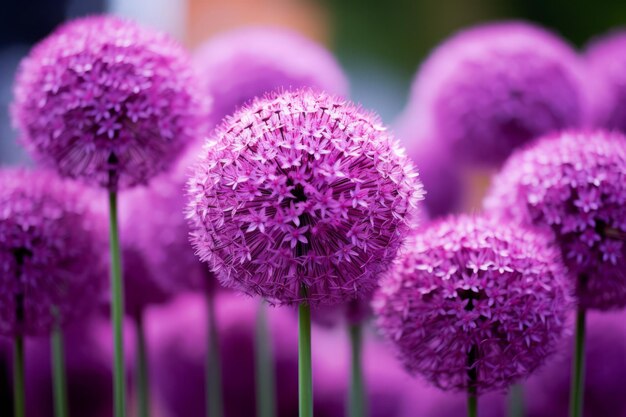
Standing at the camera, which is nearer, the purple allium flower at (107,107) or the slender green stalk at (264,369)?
the purple allium flower at (107,107)

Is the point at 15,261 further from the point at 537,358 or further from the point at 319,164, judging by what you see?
the point at 537,358

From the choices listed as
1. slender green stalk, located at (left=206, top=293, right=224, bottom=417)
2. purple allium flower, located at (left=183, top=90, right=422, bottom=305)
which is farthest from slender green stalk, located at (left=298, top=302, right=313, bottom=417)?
slender green stalk, located at (left=206, top=293, right=224, bottom=417)

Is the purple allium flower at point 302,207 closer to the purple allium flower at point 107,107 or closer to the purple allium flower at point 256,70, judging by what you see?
the purple allium flower at point 107,107

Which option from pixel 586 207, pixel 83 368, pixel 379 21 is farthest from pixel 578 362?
pixel 379 21

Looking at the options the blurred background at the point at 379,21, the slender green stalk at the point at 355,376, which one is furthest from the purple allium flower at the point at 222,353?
the blurred background at the point at 379,21

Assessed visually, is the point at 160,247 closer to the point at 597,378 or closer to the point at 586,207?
the point at 586,207
